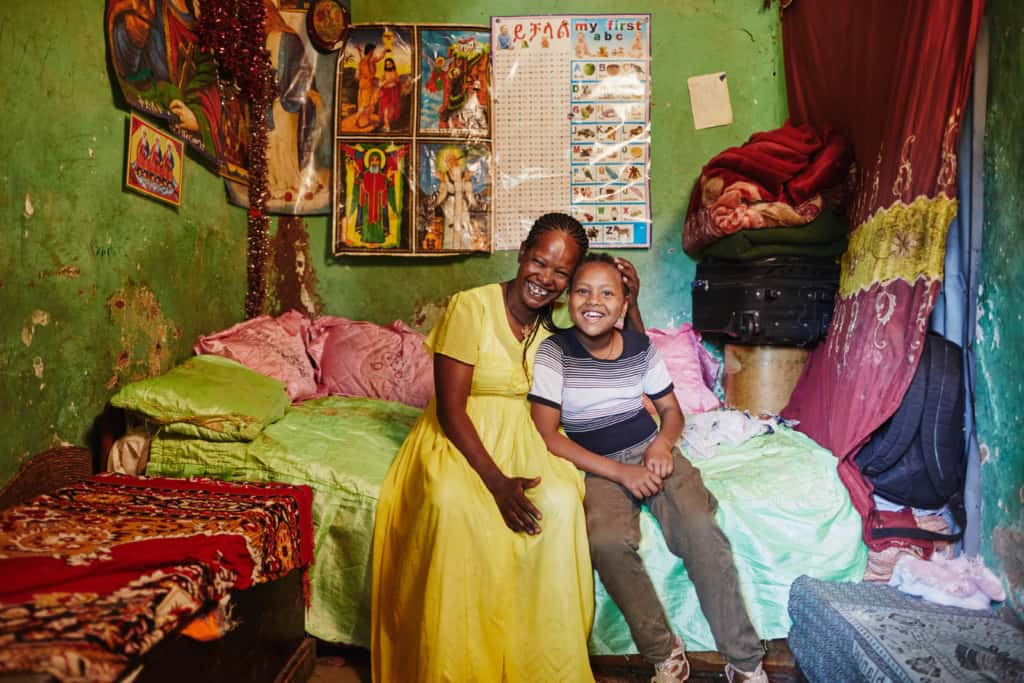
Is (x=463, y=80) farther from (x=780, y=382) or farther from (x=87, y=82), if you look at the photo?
(x=780, y=382)

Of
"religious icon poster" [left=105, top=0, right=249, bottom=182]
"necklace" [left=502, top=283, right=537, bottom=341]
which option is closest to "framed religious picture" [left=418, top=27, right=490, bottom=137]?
"religious icon poster" [left=105, top=0, right=249, bottom=182]

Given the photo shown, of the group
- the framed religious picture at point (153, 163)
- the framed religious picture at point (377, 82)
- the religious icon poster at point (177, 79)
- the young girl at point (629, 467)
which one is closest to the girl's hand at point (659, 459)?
the young girl at point (629, 467)

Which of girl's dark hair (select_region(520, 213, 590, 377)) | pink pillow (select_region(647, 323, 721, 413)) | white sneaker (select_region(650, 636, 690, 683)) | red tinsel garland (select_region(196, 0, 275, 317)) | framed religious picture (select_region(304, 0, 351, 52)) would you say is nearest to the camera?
white sneaker (select_region(650, 636, 690, 683))

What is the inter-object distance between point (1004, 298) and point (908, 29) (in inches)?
44.5

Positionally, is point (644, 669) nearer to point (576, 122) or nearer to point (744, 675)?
point (744, 675)

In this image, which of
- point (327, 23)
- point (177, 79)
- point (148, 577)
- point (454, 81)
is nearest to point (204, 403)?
point (148, 577)

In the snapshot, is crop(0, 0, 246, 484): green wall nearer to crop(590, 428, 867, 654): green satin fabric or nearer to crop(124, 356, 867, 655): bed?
crop(124, 356, 867, 655): bed

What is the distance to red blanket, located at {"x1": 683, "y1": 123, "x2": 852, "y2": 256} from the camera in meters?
2.86

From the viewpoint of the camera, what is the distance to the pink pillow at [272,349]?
2928mm

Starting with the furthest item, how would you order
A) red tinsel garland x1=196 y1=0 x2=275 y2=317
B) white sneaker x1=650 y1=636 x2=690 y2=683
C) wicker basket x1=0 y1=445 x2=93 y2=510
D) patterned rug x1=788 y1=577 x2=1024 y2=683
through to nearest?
1. red tinsel garland x1=196 y1=0 x2=275 y2=317
2. wicker basket x1=0 y1=445 x2=93 y2=510
3. white sneaker x1=650 y1=636 x2=690 y2=683
4. patterned rug x1=788 y1=577 x2=1024 y2=683

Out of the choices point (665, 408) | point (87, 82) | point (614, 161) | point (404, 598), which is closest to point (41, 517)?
point (404, 598)

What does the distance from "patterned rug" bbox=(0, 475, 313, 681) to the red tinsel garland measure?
1714 millimetres

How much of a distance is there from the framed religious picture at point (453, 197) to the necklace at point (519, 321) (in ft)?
5.11

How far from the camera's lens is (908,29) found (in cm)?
234
